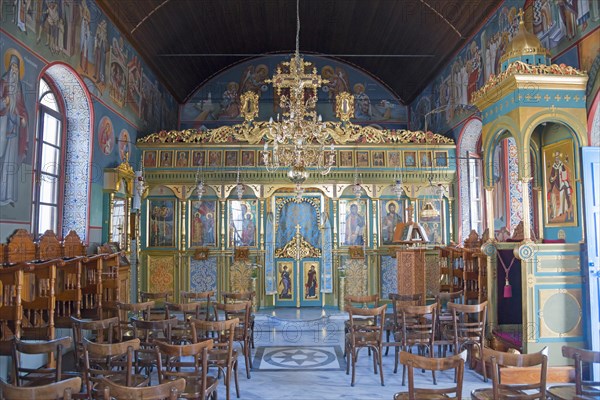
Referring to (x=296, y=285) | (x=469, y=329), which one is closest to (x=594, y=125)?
(x=469, y=329)

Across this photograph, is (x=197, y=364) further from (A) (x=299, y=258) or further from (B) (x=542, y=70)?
(A) (x=299, y=258)

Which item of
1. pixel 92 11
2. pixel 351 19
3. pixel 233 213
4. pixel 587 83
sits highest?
pixel 351 19

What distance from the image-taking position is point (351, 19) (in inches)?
526

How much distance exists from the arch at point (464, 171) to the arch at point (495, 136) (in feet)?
13.1

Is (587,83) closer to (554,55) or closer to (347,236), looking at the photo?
(554,55)

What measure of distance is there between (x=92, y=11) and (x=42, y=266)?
5.95 meters

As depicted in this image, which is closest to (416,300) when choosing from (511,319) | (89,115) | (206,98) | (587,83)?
(511,319)

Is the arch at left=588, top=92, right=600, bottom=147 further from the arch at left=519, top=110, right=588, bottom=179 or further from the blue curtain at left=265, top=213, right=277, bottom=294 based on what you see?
the blue curtain at left=265, top=213, right=277, bottom=294

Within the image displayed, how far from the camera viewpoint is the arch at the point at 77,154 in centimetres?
915

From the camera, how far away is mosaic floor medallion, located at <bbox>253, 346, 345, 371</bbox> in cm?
721

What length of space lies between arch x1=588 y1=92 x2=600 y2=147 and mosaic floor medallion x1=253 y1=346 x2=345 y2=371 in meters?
4.80

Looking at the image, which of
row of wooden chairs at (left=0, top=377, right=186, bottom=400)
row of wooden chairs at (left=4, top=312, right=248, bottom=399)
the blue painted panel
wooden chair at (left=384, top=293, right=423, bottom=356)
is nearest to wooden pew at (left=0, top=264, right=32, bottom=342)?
row of wooden chairs at (left=4, top=312, right=248, bottom=399)

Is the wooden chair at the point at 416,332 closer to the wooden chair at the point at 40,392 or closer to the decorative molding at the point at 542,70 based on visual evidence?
the decorative molding at the point at 542,70

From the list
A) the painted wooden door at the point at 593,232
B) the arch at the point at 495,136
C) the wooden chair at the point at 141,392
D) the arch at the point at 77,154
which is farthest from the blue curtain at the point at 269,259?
the wooden chair at the point at 141,392
